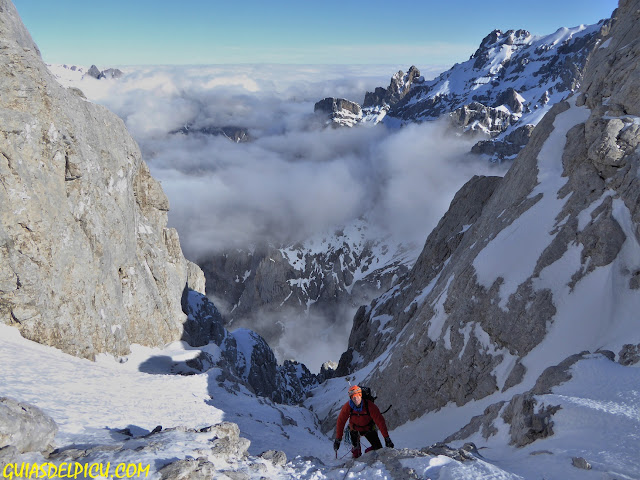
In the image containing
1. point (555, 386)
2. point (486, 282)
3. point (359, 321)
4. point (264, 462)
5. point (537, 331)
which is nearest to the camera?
point (264, 462)

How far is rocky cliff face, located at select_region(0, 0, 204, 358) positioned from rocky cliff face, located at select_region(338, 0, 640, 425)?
30946mm

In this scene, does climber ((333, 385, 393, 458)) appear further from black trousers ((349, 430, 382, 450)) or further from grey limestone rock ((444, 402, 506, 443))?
grey limestone rock ((444, 402, 506, 443))

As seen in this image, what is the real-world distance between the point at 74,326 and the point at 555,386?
3660 cm

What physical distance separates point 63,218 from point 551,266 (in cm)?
4160

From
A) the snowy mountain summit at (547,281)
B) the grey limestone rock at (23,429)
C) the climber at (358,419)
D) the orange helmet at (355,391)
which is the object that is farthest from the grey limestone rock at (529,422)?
the grey limestone rock at (23,429)

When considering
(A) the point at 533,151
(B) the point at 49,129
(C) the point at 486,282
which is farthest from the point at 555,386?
(B) the point at 49,129

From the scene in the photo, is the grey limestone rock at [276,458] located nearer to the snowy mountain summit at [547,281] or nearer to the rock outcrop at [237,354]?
the snowy mountain summit at [547,281]

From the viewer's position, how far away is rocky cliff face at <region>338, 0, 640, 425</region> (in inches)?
1093

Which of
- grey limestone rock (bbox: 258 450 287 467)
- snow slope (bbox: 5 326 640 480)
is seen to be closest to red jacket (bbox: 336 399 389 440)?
snow slope (bbox: 5 326 640 480)

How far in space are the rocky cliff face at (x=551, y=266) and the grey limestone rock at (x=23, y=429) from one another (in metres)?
24.8

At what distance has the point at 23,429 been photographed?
1174cm

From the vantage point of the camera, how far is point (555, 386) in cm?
1905

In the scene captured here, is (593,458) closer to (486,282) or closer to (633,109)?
(486,282)

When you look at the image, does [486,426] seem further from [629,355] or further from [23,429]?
[23,429]
